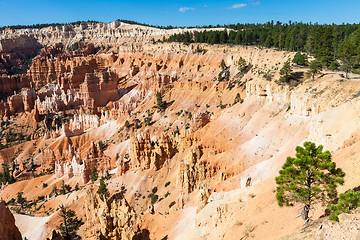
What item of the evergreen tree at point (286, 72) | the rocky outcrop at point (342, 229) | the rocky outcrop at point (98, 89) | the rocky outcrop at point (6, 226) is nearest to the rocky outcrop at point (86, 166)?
the rocky outcrop at point (6, 226)

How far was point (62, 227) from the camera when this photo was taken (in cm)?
3603

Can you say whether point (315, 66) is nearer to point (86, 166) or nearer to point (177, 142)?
point (177, 142)

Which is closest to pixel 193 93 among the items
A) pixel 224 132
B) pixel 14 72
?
pixel 224 132

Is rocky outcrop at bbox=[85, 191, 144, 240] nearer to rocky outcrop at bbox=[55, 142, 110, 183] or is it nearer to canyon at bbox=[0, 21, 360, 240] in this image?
canyon at bbox=[0, 21, 360, 240]

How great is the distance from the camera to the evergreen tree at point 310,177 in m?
12.9

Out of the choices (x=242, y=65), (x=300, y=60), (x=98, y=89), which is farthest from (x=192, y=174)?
(x=98, y=89)

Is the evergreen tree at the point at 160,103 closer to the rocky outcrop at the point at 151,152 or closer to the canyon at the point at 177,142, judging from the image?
the canyon at the point at 177,142

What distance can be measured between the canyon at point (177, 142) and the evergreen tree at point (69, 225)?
1150 millimetres

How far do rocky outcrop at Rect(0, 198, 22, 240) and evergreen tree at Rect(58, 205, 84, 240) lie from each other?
18.2 ft

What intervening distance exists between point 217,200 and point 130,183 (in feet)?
72.0

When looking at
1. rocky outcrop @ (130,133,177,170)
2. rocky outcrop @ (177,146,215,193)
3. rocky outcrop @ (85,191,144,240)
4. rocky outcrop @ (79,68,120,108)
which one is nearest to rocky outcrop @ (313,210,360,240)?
rocky outcrop @ (85,191,144,240)

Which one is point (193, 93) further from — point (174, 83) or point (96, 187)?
point (96, 187)

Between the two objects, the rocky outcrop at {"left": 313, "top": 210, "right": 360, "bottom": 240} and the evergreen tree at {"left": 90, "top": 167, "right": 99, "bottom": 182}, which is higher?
the rocky outcrop at {"left": 313, "top": 210, "right": 360, "bottom": 240}

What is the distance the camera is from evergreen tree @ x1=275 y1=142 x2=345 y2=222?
42.2 feet
